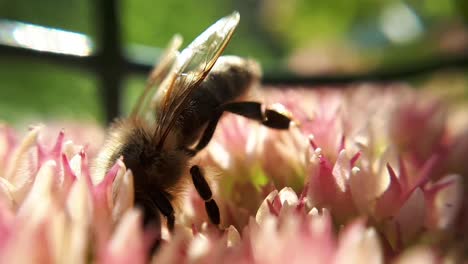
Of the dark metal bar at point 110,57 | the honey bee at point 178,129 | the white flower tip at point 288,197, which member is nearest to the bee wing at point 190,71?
the honey bee at point 178,129

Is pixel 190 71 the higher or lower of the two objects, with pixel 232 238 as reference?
higher

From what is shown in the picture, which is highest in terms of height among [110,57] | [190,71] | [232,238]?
[110,57]

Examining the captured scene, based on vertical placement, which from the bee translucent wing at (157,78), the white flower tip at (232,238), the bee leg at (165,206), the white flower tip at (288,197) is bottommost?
the white flower tip at (232,238)

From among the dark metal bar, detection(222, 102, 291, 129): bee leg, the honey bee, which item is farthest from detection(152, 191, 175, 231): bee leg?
the dark metal bar

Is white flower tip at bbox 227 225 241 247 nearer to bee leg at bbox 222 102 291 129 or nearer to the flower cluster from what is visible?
the flower cluster

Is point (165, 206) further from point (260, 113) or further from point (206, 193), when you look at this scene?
point (260, 113)

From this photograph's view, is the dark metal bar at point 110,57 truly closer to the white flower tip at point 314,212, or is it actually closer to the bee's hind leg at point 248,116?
the bee's hind leg at point 248,116

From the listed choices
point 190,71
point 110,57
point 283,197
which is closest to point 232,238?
point 283,197
